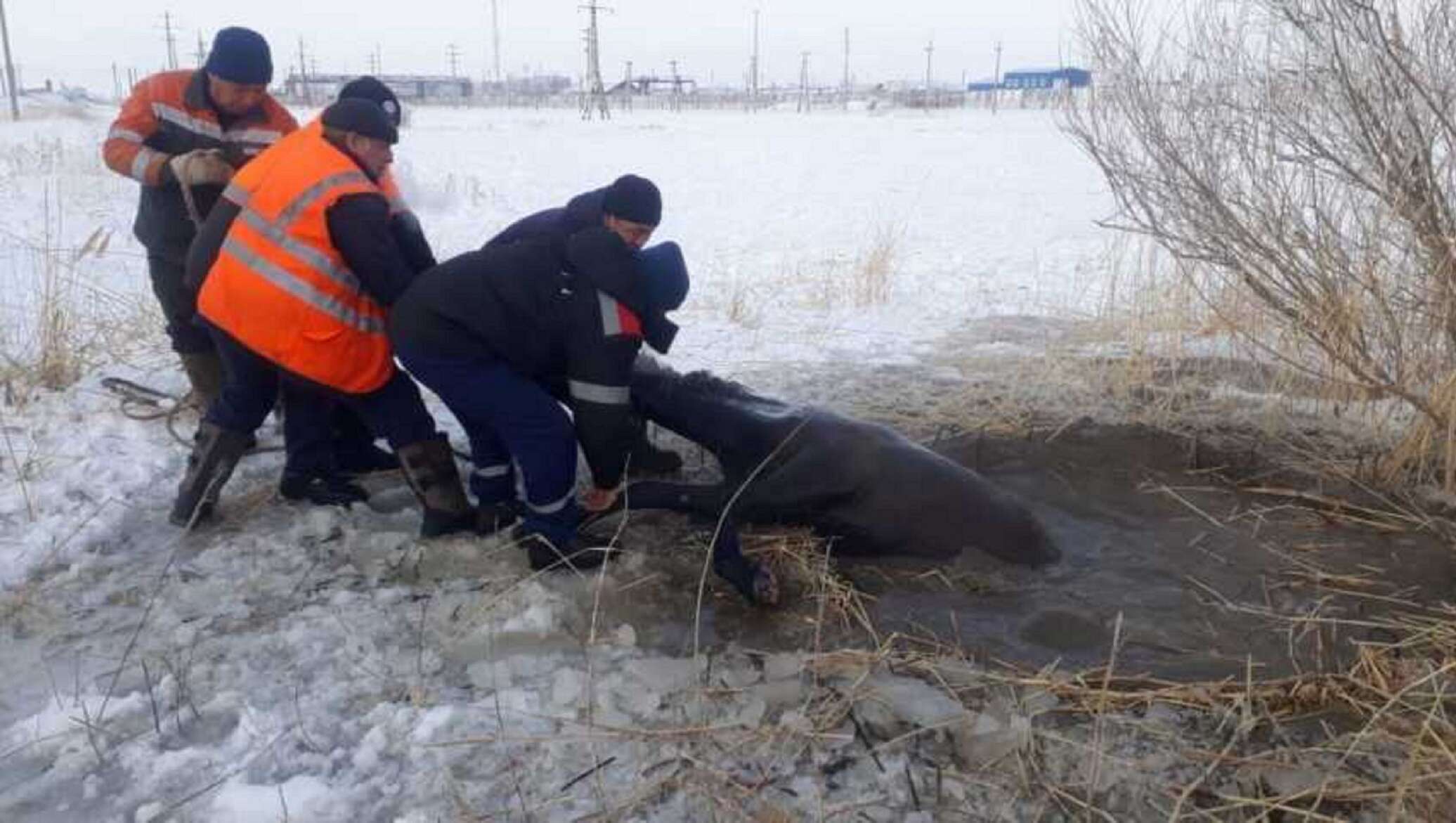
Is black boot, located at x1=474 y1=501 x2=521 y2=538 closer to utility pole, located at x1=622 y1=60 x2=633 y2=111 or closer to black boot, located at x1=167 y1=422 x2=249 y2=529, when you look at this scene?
black boot, located at x1=167 y1=422 x2=249 y2=529

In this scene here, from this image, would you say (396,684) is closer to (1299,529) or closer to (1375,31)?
(1299,529)

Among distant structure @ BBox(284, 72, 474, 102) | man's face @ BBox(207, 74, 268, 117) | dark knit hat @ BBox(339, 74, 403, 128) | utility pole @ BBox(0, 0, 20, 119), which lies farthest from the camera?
distant structure @ BBox(284, 72, 474, 102)

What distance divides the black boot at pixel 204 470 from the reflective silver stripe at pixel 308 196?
2.88 ft

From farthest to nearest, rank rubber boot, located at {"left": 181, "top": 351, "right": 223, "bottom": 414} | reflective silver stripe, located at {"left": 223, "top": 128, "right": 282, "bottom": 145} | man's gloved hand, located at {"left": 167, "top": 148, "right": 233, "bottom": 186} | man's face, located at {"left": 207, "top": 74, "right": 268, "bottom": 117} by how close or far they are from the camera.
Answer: rubber boot, located at {"left": 181, "top": 351, "right": 223, "bottom": 414}, reflective silver stripe, located at {"left": 223, "top": 128, "right": 282, "bottom": 145}, man's face, located at {"left": 207, "top": 74, "right": 268, "bottom": 117}, man's gloved hand, located at {"left": 167, "top": 148, "right": 233, "bottom": 186}

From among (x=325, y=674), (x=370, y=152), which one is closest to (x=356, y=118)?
(x=370, y=152)

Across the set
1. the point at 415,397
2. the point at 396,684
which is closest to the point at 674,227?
the point at 415,397

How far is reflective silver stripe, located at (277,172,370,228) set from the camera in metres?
3.72

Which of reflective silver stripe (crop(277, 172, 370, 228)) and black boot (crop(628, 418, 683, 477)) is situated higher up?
reflective silver stripe (crop(277, 172, 370, 228))

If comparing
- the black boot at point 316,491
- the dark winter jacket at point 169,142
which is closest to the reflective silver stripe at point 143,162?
the dark winter jacket at point 169,142

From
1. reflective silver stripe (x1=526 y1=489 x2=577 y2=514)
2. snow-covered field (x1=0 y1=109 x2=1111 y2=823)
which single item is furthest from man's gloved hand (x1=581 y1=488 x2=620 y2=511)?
snow-covered field (x1=0 y1=109 x2=1111 y2=823)

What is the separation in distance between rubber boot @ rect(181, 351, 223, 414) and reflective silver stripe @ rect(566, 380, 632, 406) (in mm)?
1998

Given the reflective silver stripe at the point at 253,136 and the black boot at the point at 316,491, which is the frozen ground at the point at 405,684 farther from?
the reflective silver stripe at the point at 253,136

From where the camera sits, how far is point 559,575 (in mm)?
3674

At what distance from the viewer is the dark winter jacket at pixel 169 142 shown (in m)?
4.47
